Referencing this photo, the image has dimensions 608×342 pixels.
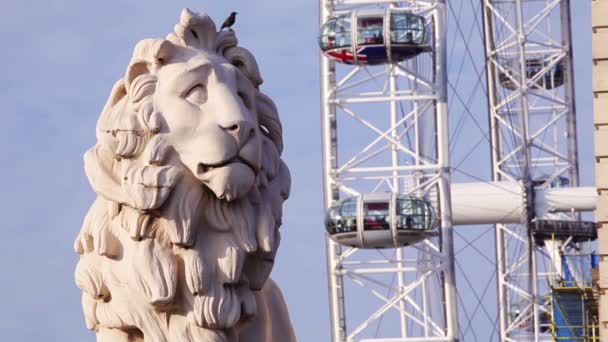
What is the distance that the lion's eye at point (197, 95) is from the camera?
504 centimetres

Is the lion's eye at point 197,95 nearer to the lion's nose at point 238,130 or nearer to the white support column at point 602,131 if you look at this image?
the lion's nose at point 238,130

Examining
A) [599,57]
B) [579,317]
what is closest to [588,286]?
[579,317]

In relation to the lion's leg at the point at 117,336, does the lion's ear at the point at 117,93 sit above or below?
above

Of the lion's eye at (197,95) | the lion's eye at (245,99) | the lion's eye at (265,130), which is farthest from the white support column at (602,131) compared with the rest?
the lion's eye at (197,95)

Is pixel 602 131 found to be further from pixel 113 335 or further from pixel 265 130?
pixel 113 335

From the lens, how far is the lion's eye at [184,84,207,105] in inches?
198

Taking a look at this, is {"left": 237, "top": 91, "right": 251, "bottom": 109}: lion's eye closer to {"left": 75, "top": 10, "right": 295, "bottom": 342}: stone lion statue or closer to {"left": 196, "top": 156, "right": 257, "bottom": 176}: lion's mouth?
{"left": 75, "top": 10, "right": 295, "bottom": 342}: stone lion statue

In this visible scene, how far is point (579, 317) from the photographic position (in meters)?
41.5

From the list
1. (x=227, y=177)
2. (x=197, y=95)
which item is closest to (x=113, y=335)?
(x=227, y=177)

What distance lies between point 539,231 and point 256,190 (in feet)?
147

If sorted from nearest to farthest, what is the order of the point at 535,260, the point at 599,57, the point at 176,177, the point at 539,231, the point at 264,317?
the point at 176,177, the point at 264,317, the point at 599,57, the point at 539,231, the point at 535,260

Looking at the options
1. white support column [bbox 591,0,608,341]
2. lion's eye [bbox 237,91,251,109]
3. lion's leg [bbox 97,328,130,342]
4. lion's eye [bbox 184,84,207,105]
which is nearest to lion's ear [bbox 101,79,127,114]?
lion's eye [bbox 184,84,207,105]

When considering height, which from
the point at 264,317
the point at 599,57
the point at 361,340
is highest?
the point at 599,57

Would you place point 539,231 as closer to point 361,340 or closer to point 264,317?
point 361,340
